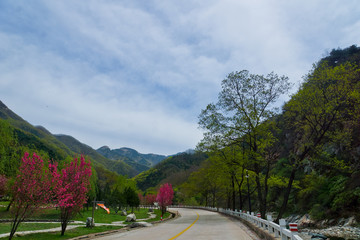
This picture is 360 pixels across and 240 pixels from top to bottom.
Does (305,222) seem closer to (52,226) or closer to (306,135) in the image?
(306,135)

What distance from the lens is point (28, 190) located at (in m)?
11.9

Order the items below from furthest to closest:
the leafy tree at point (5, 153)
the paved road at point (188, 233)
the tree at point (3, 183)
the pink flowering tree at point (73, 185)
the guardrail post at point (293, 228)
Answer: the tree at point (3, 183) → the leafy tree at point (5, 153) → the pink flowering tree at point (73, 185) → the paved road at point (188, 233) → the guardrail post at point (293, 228)

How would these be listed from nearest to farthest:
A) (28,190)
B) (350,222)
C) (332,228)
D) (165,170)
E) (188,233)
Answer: (28,190), (188,233), (350,222), (332,228), (165,170)

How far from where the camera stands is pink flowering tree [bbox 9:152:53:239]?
11.9 m

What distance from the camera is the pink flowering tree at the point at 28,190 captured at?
11.9m

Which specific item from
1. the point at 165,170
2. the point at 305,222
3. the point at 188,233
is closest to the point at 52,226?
the point at 188,233

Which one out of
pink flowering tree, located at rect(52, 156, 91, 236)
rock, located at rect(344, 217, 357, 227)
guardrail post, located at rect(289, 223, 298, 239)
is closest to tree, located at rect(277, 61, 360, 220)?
guardrail post, located at rect(289, 223, 298, 239)

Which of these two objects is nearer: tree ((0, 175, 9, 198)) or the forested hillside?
the forested hillside

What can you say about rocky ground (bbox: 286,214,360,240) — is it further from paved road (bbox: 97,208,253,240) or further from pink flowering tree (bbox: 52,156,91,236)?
pink flowering tree (bbox: 52,156,91,236)

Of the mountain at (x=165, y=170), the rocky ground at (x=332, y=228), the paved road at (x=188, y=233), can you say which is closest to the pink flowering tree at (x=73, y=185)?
the paved road at (x=188, y=233)

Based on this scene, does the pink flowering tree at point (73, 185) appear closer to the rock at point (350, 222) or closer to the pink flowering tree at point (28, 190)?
the pink flowering tree at point (28, 190)

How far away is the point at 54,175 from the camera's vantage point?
1379cm

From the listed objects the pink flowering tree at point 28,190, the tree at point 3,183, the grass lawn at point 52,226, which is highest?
the tree at point 3,183

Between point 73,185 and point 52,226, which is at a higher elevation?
point 73,185
